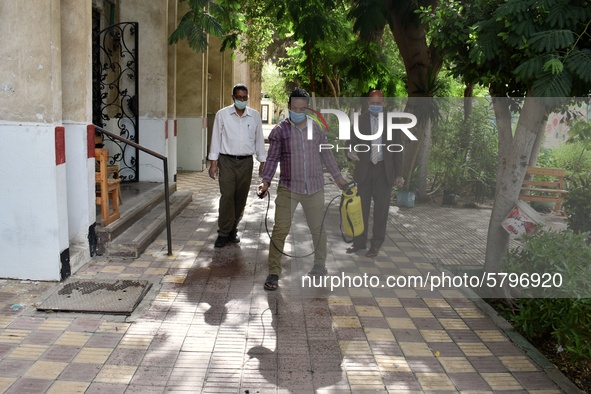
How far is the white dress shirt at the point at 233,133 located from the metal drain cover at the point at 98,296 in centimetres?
204

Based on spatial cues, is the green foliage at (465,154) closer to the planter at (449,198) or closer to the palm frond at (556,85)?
the planter at (449,198)

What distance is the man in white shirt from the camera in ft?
23.9

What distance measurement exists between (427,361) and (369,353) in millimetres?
423

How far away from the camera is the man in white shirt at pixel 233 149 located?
7.28 metres

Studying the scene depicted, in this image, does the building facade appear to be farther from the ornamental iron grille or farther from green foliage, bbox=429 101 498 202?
green foliage, bbox=429 101 498 202

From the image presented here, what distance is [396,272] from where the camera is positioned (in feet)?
22.4

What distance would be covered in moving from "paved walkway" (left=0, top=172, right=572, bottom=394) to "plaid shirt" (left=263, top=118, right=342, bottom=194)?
1041 millimetres

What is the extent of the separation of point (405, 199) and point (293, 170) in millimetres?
5190

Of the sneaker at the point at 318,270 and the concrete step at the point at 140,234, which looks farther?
the concrete step at the point at 140,234

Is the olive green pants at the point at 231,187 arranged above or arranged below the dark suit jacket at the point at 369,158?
below

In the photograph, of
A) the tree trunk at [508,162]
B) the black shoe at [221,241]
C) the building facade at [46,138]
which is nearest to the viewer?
the building facade at [46,138]

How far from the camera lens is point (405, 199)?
35.4ft

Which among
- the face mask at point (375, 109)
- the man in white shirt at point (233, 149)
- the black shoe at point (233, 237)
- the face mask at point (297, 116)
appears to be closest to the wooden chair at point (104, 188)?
the man in white shirt at point (233, 149)

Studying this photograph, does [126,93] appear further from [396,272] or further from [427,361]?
[427,361]
